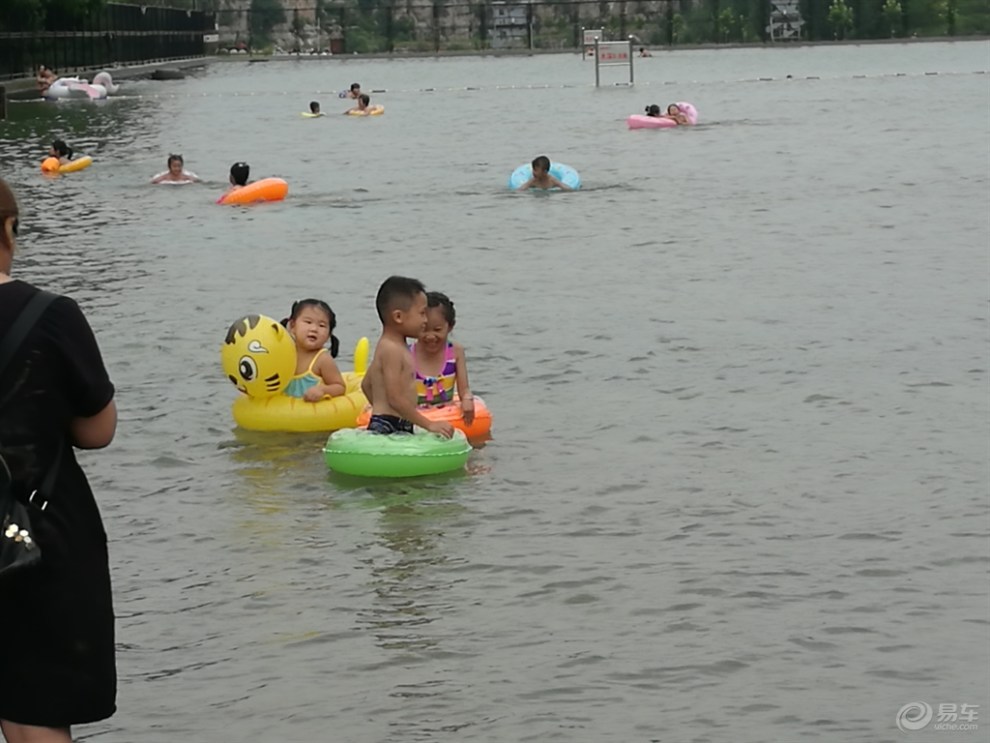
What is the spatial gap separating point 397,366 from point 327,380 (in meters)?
1.78

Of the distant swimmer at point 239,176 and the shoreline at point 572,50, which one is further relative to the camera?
the shoreline at point 572,50

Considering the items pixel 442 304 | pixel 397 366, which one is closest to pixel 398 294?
pixel 397 366

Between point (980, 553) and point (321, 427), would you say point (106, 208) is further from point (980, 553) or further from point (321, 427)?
point (980, 553)

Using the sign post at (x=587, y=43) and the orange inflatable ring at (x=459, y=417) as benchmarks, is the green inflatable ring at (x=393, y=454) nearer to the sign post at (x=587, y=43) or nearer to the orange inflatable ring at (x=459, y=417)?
the orange inflatable ring at (x=459, y=417)

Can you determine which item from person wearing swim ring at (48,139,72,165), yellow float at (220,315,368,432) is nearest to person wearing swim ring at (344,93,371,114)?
person wearing swim ring at (48,139,72,165)

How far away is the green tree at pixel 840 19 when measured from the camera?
102 metres

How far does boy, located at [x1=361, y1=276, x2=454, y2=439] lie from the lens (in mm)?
9445

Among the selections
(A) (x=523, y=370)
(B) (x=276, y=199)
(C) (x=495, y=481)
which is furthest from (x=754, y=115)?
(C) (x=495, y=481)

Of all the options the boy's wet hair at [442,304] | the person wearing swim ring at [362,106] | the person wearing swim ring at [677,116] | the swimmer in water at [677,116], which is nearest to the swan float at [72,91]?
the person wearing swim ring at [362,106]

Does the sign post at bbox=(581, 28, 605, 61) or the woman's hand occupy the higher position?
the sign post at bbox=(581, 28, 605, 61)

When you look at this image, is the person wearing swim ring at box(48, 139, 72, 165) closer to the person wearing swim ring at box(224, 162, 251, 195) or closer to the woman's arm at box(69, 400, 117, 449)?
the person wearing swim ring at box(224, 162, 251, 195)

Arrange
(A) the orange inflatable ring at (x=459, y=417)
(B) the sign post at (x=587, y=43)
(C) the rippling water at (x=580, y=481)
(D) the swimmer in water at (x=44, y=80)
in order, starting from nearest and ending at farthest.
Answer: (C) the rippling water at (x=580, y=481)
(A) the orange inflatable ring at (x=459, y=417)
(D) the swimmer in water at (x=44, y=80)
(B) the sign post at (x=587, y=43)

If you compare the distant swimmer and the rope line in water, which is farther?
the rope line in water

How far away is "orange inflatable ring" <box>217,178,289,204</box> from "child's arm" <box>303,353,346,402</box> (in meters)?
14.2
